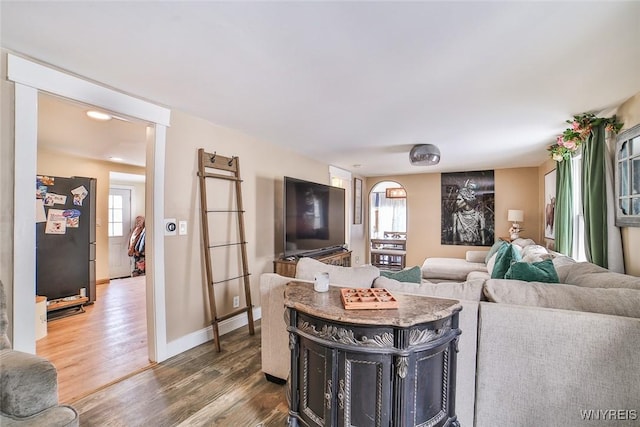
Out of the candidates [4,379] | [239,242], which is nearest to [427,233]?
[239,242]

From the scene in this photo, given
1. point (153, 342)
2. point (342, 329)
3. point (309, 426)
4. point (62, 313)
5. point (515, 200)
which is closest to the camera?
point (342, 329)

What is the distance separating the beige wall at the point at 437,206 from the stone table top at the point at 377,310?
496 centimetres

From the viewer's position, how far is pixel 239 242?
10.6ft

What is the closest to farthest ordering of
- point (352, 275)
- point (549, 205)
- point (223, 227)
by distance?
point (352, 275) < point (223, 227) < point (549, 205)

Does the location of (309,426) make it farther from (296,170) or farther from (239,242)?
(296,170)

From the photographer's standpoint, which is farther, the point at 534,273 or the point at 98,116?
the point at 98,116

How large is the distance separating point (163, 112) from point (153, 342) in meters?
1.97

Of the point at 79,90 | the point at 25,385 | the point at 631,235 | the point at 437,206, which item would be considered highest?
the point at 79,90

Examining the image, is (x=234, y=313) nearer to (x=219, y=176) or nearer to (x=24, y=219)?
(x=219, y=176)

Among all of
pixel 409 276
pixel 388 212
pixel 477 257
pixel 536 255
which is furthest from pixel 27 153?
pixel 388 212

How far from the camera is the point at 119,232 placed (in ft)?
20.1

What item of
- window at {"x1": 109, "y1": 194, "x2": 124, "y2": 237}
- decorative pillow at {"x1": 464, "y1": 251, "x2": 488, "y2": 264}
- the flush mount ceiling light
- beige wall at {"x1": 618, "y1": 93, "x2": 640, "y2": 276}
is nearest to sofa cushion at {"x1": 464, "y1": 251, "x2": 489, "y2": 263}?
decorative pillow at {"x1": 464, "y1": 251, "x2": 488, "y2": 264}

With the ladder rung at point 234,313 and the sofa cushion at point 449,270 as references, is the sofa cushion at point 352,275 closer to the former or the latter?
the ladder rung at point 234,313

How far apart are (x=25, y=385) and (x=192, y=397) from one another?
41.6 inches
